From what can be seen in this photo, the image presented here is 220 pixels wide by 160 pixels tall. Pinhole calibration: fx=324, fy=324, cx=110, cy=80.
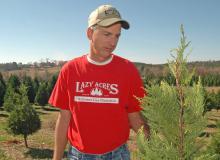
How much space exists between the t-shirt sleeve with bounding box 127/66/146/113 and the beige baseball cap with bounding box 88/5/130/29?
56 cm

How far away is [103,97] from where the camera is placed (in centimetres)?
360

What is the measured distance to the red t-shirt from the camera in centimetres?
360

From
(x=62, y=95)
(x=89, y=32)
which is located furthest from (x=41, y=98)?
(x=89, y=32)

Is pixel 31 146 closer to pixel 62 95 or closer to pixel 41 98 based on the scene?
pixel 62 95

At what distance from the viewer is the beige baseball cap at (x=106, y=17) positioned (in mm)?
3444

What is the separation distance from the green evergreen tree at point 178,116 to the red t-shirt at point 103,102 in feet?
2.61

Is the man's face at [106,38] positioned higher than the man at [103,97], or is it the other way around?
the man's face at [106,38]

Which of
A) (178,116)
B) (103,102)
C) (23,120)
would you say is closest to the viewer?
(178,116)

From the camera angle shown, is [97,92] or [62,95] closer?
[97,92]

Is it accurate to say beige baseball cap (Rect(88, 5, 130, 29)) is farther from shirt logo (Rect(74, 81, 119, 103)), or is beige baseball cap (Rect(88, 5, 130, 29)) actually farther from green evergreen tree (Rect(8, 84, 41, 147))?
green evergreen tree (Rect(8, 84, 41, 147))

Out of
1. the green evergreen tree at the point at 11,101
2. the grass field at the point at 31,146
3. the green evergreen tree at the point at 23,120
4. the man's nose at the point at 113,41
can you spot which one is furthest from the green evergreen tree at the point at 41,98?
the man's nose at the point at 113,41

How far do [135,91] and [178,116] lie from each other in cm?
95

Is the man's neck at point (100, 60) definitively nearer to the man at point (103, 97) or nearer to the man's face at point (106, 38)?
the man at point (103, 97)

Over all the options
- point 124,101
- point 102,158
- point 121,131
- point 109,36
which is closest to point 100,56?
point 109,36
